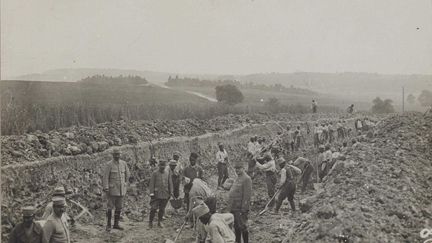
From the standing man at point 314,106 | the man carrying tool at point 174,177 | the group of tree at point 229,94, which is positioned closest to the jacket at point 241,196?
the man carrying tool at point 174,177

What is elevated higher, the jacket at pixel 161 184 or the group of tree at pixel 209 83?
the group of tree at pixel 209 83

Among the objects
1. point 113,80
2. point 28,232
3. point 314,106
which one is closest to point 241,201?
point 28,232

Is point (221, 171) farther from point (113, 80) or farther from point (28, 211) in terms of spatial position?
point (113, 80)

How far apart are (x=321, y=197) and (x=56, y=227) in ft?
16.7

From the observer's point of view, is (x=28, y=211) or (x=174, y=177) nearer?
(x=28, y=211)

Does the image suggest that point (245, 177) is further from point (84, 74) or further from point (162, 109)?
point (84, 74)

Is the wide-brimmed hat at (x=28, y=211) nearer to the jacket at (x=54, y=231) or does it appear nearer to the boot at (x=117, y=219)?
the jacket at (x=54, y=231)

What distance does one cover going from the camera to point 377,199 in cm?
729

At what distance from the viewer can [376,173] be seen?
8.48 metres

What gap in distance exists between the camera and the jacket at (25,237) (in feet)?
17.3

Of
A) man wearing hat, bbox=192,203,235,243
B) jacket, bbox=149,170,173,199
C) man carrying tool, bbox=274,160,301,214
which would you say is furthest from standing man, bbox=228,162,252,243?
man carrying tool, bbox=274,160,301,214

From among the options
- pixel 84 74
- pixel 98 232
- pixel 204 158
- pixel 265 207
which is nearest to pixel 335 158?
pixel 265 207

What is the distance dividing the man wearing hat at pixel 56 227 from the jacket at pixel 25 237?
0.07m

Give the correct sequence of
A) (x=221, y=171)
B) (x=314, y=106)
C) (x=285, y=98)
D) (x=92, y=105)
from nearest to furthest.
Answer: (x=221, y=171), (x=92, y=105), (x=314, y=106), (x=285, y=98)
